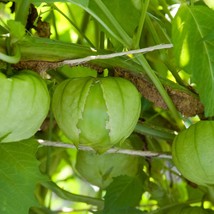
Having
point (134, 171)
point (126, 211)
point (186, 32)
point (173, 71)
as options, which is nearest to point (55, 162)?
point (134, 171)

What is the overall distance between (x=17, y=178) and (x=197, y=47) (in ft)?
1.08

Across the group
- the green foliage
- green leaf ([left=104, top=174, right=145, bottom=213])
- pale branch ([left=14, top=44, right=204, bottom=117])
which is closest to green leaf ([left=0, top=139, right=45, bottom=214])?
the green foliage

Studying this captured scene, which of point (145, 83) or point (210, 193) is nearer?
point (145, 83)

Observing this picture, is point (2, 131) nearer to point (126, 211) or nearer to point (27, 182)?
point (27, 182)

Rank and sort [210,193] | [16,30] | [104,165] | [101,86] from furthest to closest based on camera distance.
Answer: [104,165] → [210,193] → [101,86] → [16,30]

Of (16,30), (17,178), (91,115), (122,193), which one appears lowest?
(122,193)

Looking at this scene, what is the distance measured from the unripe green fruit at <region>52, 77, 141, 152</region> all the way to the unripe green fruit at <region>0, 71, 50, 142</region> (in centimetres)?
6

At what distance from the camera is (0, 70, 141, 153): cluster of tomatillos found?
2.46ft

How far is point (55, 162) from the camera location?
4.58 ft

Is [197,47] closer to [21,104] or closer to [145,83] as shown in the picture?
[145,83]

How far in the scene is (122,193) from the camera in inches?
42.6

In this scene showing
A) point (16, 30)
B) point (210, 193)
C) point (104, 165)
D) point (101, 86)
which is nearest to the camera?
point (16, 30)

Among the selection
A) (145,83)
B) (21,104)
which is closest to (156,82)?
(145,83)

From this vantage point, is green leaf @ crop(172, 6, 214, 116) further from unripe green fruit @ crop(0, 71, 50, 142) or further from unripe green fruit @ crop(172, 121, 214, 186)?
unripe green fruit @ crop(0, 71, 50, 142)
